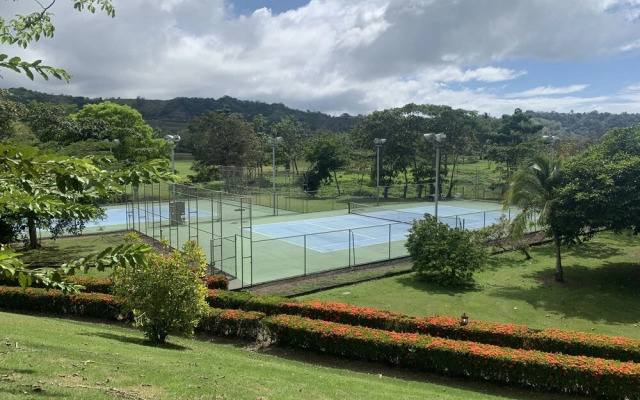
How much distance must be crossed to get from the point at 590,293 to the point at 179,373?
1620 centimetres

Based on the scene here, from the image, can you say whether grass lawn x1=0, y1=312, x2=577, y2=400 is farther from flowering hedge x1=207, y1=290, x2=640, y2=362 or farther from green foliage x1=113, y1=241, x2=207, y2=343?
flowering hedge x1=207, y1=290, x2=640, y2=362

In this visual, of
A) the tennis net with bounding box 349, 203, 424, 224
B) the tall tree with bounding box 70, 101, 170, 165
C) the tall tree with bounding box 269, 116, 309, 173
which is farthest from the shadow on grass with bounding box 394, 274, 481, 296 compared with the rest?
the tall tree with bounding box 269, 116, 309, 173

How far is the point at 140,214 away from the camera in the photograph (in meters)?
30.3

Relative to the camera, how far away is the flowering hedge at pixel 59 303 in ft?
49.0

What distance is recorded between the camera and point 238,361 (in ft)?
34.2

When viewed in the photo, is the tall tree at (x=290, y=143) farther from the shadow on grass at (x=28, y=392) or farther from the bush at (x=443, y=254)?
the shadow on grass at (x=28, y=392)

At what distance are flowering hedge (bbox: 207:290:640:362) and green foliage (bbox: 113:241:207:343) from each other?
11.0ft

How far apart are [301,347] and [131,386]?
6537mm

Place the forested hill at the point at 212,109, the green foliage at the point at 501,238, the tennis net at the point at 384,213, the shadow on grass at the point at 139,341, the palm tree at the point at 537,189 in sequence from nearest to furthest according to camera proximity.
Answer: the shadow on grass at the point at 139,341 < the palm tree at the point at 537,189 < the green foliage at the point at 501,238 < the tennis net at the point at 384,213 < the forested hill at the point at 212,109

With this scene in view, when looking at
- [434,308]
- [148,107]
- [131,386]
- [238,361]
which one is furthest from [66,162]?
[148,107]

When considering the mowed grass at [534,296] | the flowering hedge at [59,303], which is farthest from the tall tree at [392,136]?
the flowering hedge at [59,303]

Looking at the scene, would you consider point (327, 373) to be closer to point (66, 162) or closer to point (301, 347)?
point (301, 347)

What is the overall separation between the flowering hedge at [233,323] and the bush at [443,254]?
869 centimetres

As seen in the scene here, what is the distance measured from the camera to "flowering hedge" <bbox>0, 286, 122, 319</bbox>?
14930 mm
